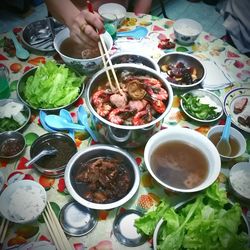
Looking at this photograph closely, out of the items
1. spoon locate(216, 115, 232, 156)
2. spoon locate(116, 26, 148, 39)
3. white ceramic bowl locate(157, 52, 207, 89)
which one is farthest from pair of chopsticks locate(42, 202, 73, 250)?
spoon locate(116, 26, 148, 39)

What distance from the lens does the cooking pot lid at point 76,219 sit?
153 centimetres

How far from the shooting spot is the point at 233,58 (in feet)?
8.19

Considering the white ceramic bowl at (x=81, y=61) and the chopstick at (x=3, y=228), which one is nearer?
the chopstick at (x=3, y=228)

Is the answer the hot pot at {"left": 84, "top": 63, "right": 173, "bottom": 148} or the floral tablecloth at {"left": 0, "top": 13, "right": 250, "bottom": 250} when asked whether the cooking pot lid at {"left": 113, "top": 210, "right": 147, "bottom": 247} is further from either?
the hot pot at {"left": 84, "top": 63, "right": 173, "bottom": 148}

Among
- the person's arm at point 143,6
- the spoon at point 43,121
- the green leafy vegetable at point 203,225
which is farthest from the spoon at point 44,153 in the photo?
the person's arm at point 143,6

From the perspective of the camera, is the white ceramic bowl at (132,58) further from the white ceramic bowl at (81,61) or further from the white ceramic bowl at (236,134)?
the white ceramic bowl at (236,134)

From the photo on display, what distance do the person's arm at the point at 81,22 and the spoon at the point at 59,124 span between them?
0.56m

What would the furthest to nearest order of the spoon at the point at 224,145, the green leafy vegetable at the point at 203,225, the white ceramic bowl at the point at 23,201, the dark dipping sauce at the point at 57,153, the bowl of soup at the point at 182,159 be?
the spoon at the point at 224,145, the dark dipping sauce at the point at 57,153, the bowl of soup at the point at 182,159, the white ceramic bowl at the point at 23,201, the green leafy vegetable at the point at 203,225

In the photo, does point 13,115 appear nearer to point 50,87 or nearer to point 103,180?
point 50,87

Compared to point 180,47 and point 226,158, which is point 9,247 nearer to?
point 226,158

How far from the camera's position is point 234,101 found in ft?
7.13

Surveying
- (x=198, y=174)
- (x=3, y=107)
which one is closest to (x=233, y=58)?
(x=198, y=174)

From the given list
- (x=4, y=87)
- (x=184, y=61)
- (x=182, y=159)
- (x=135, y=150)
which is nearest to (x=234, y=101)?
(x=184, y=61)

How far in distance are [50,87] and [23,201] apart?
2.81ft
